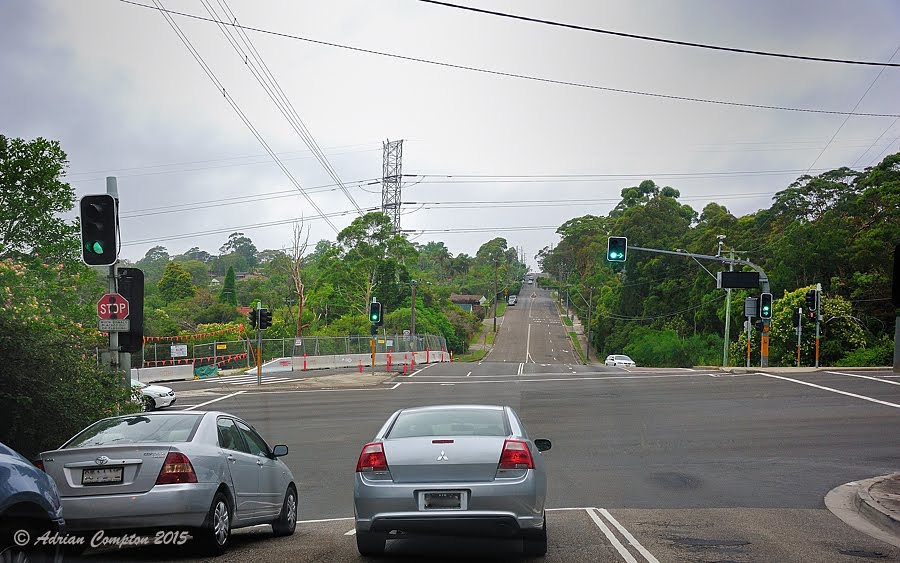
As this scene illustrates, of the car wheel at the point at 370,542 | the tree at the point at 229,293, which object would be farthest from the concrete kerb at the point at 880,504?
the tree at the point at 229,293

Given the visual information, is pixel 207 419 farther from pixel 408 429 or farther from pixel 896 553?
pixel 896 553

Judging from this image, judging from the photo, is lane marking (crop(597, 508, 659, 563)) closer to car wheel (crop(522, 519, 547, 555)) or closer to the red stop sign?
car wheel (crop(522, 519, 547, 555))

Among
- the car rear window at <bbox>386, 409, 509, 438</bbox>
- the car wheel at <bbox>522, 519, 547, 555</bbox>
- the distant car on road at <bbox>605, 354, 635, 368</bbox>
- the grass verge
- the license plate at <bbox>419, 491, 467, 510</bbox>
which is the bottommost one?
the grass verge

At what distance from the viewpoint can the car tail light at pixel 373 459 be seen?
321 inches

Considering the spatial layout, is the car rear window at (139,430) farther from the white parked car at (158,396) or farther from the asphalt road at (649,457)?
the white parked car at (158,396)

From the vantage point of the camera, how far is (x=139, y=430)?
29.6 ft

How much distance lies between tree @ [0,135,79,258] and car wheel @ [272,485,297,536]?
86.2 ft

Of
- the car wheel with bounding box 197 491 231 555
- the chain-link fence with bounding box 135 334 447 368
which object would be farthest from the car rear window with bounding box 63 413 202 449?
the chain-link fence with bounding box 135 334 447 368

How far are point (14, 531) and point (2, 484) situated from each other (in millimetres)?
480

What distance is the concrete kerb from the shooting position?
10938 mm

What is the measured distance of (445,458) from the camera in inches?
317

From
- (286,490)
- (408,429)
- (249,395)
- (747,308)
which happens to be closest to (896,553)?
(408,429)

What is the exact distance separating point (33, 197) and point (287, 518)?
2787cm

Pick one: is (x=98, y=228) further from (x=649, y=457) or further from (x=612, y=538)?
(x=649, y=457)
